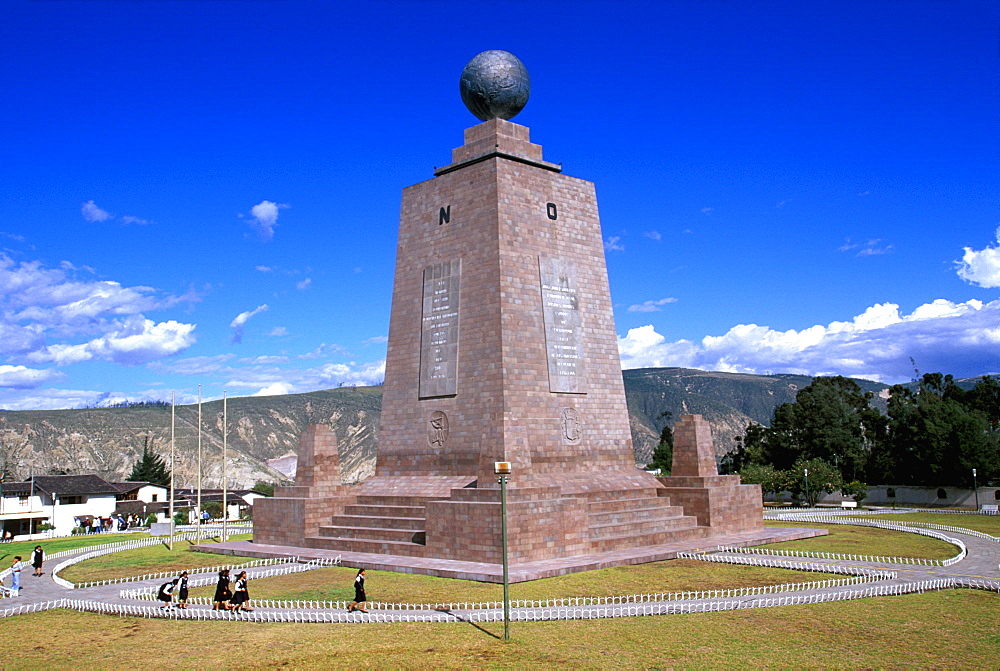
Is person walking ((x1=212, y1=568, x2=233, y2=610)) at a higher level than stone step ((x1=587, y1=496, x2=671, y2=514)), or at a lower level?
lower

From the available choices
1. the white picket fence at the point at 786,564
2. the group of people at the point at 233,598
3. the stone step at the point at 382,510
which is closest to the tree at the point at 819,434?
the white picket fence at the point at 786,564

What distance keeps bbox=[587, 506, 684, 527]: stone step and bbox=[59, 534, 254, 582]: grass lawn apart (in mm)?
10835

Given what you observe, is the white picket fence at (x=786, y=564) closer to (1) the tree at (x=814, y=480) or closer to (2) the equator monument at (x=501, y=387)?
(2) the equator monument at (x=501, y=387)

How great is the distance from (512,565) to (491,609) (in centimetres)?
496

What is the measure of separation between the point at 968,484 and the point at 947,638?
4471cm

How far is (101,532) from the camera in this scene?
47.0 metres

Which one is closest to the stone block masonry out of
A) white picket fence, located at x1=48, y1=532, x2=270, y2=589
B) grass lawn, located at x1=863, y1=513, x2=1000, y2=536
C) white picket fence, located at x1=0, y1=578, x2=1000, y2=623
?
white picket fence, located at x1=48, y1=532, x2=270, y2=589

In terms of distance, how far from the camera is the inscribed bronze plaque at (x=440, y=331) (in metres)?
27.7

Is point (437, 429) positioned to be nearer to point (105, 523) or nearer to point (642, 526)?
point (642, 526)

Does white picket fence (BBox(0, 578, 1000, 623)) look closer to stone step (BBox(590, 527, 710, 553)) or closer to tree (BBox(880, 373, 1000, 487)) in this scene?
stone step (BBox(590, 527, 710, 553))

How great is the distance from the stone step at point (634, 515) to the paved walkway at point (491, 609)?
14.9 feet

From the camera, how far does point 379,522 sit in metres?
26.0

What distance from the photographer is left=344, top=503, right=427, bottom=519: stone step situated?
2542cm

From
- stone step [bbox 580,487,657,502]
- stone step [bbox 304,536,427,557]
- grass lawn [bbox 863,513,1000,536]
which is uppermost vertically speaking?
stone step [bbox 580,487,657,502]
